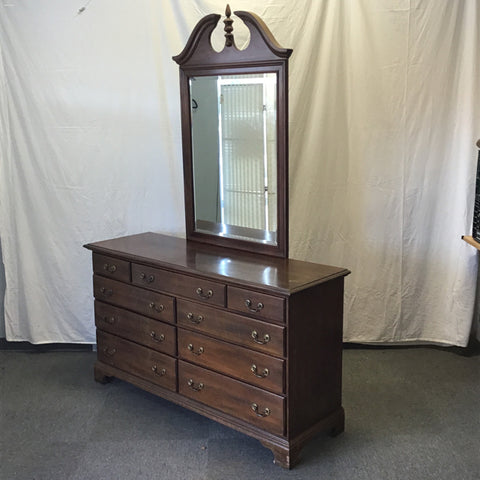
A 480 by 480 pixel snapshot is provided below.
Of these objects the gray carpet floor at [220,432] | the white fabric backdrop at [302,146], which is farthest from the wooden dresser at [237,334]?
the white fabric backdrop at [302,146]

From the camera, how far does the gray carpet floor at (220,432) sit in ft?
8.28

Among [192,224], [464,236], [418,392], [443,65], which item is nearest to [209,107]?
[192,224]

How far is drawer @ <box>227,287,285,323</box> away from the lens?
2408mm

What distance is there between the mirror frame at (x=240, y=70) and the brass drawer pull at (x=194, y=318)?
0.39 meters

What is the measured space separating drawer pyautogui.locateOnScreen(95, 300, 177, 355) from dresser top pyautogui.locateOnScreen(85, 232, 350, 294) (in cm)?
28

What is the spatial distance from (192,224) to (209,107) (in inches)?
22.4

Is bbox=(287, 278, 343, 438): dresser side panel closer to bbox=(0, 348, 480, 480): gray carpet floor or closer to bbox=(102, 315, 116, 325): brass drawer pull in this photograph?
bbox=(0, 348, 480, 480): gray carpet floor

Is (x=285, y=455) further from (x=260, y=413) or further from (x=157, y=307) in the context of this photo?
(x=157, y=307)

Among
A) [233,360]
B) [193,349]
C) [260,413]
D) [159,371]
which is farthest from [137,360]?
[260,413]

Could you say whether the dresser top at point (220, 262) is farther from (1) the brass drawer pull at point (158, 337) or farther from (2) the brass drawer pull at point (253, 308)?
(1) the brass drawer pull at point (158, 337)

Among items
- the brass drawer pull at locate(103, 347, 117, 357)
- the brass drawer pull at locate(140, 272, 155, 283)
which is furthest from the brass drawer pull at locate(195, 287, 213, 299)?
the brass drawer pull at locate(103, 347, 117, 357)

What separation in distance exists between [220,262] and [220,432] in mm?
742

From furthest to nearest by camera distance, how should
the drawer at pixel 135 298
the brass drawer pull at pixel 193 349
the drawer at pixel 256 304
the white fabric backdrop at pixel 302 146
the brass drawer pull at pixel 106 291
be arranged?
1. the white fabric backdrop at pixel 302 146
2. the brass drawer pull at pixel 106 291
3. the drawer at pixel 135 298
4. the brass drawer pull at pixel 193 349
5. the drawer at pixel 256 304

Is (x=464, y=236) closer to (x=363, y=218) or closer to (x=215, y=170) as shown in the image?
(x=363, y=218)
